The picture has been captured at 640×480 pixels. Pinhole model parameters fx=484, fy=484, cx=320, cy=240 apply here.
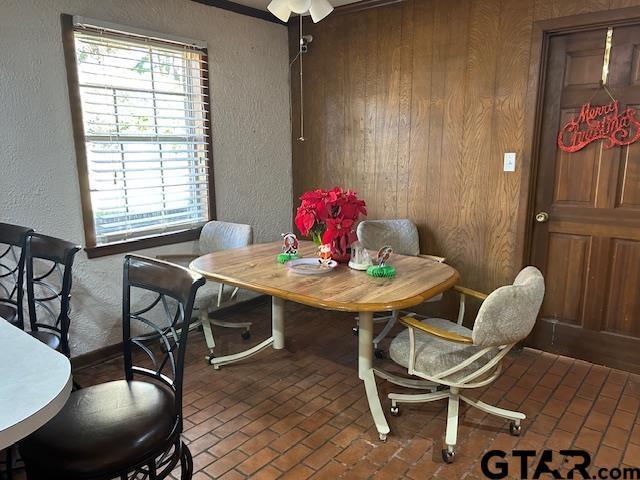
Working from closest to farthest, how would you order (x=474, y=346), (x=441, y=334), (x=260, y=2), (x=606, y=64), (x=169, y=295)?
(x=169, y=295) < (x=441, y=334) < (x=474, y=346) < (x=606, y=64) < (x=260, y=2)

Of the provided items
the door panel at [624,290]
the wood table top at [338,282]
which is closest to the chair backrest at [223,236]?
the wood table top at [338,282]

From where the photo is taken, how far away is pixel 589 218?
2.95 meters

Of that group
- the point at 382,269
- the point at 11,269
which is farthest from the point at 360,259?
the point at 11,269

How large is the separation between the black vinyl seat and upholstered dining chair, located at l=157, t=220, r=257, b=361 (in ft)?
4.72

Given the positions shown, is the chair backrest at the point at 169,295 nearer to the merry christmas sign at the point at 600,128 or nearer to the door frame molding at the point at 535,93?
the door frame molding at the point at 535,93

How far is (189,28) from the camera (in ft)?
10.9

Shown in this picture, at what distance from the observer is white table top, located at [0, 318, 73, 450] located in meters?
0.94

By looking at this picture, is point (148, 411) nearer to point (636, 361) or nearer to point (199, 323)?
point (199, 323)

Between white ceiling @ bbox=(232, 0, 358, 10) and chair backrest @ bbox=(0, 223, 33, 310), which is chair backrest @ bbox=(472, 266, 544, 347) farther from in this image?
Answer: white ceiling @ bbox=(232, 0, 358, 10)

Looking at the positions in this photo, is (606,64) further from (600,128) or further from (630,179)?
(630,179)

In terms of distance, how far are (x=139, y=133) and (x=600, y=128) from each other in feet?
9.30

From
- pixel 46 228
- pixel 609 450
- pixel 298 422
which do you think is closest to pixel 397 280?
pixel 298 422

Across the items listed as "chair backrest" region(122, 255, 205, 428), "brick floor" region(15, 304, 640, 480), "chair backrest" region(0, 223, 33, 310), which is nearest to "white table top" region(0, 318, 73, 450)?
"chair backrest" region(122, 255, 205, 428)

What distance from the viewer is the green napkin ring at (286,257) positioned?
2717 millimetres
